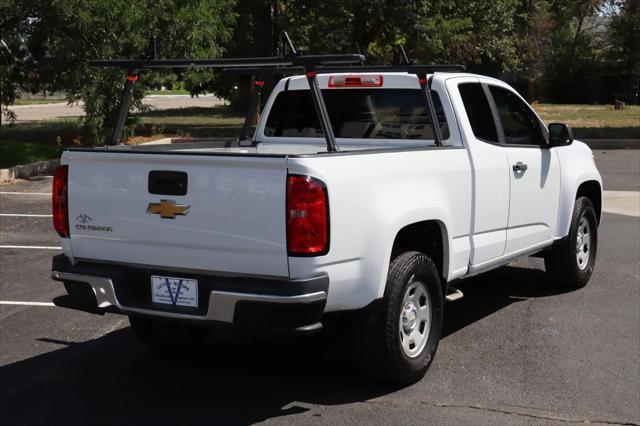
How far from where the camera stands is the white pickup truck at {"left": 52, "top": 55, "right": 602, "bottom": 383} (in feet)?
15.9

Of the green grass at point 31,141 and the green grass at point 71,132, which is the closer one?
the green grass at point 31,141

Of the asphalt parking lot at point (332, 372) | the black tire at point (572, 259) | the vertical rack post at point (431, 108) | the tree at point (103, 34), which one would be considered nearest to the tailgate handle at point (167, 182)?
the asphalt parking lot at point (332, 372)

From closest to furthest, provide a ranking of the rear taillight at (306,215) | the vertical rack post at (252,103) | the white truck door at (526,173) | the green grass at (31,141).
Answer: the rear taillight at (306,215) → the white truck door at (526,173) → the vertical rack post at (252,103) → the green grass at (31,141)

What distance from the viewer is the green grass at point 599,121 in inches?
995

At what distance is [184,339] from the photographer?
6.38m

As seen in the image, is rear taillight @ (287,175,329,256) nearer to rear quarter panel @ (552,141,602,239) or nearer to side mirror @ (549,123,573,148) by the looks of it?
side mirror @ (549,123,573,148)

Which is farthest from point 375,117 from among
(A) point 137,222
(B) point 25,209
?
(B) point 25,209

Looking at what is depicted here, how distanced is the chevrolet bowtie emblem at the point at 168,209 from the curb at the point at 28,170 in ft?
41.1

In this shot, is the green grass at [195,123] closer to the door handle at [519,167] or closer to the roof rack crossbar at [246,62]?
the door handle at [519,167]

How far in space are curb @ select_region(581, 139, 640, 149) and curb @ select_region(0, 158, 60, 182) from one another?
42.4ft

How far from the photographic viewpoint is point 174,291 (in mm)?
5152

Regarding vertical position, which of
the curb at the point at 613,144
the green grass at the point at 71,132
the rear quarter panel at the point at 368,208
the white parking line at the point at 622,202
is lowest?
the white parking line at the point at 622,202

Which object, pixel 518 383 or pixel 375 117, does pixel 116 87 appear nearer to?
pixel 375 117

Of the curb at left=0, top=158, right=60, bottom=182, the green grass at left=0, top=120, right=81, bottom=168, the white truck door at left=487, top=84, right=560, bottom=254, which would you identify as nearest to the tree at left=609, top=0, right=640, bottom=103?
the green grass at left=0, top=120, right=81, bottom=168
